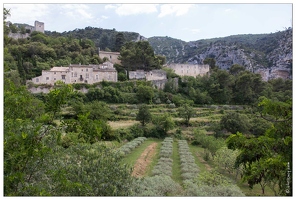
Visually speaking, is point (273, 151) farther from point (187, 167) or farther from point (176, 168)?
point (176, 168)

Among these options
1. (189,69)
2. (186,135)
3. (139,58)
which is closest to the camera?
(186,135)

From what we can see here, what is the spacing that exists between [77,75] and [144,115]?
1541cm

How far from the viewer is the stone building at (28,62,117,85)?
4428 centimetres

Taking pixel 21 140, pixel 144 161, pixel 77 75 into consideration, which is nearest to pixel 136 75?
pixel 77 75

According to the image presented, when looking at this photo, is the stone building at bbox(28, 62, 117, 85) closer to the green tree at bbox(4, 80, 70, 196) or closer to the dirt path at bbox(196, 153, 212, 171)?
the dirt path at bbox(196, 153, 212, 171)

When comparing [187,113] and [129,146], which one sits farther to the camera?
[187,113]

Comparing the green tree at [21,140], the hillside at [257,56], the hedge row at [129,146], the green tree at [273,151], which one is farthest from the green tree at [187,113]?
the hillside at [257,56]

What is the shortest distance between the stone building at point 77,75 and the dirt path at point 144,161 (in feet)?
67.7

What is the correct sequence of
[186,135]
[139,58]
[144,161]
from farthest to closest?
[139,58]
[186,135]
[144,161]

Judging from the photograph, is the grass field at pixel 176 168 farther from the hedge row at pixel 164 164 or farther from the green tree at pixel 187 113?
the green tree at pixel 187 113

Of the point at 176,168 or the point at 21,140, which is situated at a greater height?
the point at 21,140

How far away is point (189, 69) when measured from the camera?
6362 centimetres

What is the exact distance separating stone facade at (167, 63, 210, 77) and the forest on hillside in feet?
18.4

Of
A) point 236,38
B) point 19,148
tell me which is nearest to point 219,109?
point 19,148
